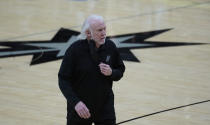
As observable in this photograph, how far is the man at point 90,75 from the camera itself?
3555 millimetres

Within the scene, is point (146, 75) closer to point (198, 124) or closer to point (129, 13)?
point (198, 124)

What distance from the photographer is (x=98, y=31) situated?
139 inches

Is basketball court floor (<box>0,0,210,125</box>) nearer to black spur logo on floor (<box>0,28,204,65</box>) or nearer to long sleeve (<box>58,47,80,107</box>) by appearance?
black spur logo on floor (<box>0,28,204,65</box>)

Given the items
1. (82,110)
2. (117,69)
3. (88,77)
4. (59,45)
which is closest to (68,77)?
(88,77)

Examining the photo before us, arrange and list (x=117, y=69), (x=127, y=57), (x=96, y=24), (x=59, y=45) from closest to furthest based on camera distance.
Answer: (x=96, y=24) → (x=117, y=69) → (x=127, y=57) → (x=59, y=45)

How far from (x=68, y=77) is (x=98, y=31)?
448 mm

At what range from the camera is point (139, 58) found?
814 centimetres

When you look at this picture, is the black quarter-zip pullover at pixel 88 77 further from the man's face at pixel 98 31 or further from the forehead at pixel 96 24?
the forehead at pixel 96 24

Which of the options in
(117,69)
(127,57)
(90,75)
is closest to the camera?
(90,75)

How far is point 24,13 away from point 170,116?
5.93m

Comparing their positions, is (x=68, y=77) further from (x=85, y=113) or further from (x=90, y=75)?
(x=85, y=113)

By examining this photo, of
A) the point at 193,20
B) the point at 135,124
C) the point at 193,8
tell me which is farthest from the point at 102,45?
the point at 193,8

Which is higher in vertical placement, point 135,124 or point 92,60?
point 92,60

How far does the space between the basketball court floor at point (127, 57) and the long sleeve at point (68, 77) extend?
214cm
